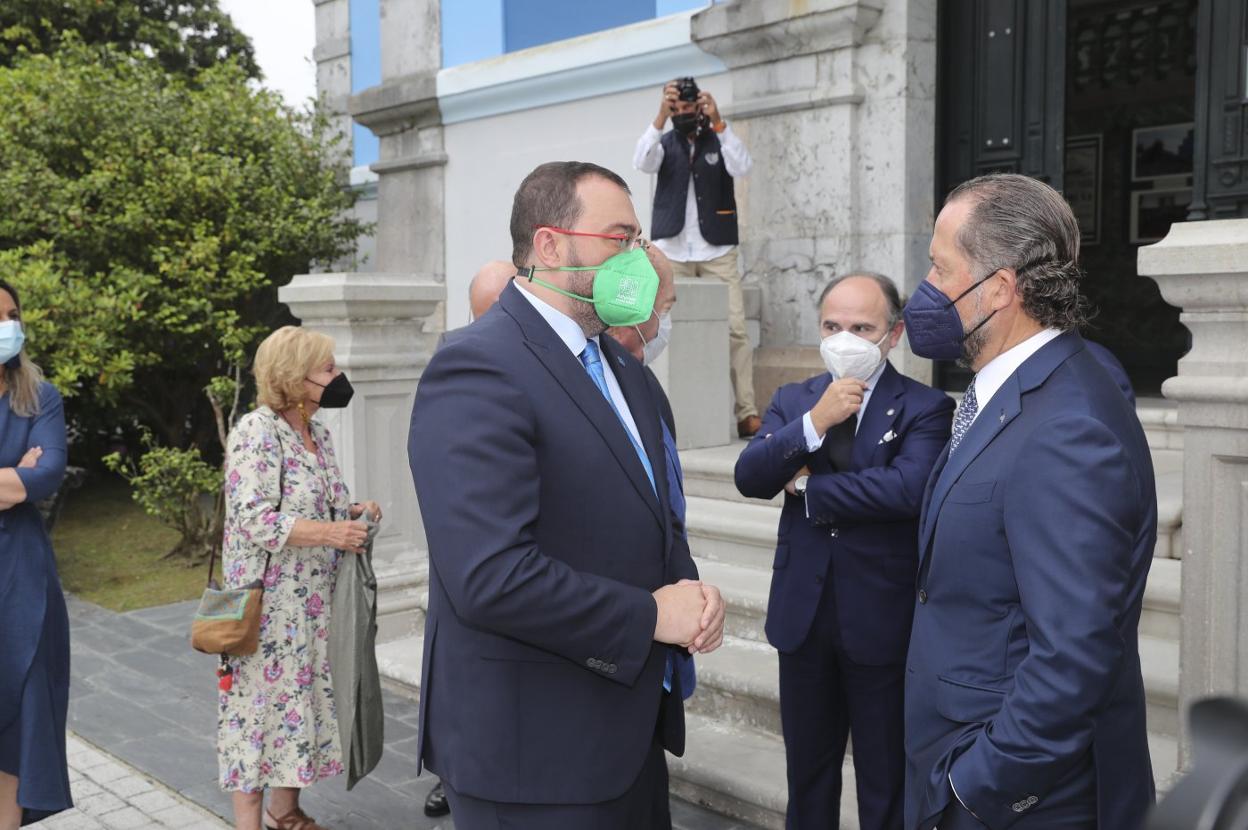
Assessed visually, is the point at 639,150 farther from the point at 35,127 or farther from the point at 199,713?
the point at 35,127

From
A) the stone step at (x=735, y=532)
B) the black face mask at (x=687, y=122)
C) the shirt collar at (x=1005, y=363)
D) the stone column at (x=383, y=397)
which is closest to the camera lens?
the shirt collar at (x=1005, y=363)

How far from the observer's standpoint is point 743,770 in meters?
A: 4.36

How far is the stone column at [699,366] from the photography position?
6.49m

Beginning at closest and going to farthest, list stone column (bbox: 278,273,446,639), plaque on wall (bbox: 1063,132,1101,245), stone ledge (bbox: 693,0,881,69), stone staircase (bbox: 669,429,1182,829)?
stone staircase (bbox: 669,429,1182,829)
stone column (bbox: 278,273,446,639)
stone ledge (bbox: 693,0,881,69)
plaque on wall (bbox: 1063,132,1101,245)

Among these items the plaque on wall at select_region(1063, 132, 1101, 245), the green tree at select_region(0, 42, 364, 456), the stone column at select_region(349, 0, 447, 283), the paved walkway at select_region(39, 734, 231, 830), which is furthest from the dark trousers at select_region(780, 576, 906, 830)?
the plaque on wall at select_region(1063, 132, 1101, 245)

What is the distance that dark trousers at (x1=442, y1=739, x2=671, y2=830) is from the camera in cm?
240

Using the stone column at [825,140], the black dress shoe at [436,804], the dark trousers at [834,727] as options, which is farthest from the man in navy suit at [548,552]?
the stone column at [825,140]

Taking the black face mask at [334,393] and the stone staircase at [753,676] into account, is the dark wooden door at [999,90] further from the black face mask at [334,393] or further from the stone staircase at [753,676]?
the black face mask at [334,393]

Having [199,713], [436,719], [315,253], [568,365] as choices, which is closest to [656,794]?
[436,719]

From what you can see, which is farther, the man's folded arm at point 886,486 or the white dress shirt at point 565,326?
the man's folded arm at point 886,486

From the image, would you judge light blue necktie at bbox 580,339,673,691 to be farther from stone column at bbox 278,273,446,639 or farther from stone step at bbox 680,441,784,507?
stone column at bbox 278,273,446,639

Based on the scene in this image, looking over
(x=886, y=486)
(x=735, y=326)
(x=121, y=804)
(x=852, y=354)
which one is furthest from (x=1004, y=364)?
(x=735, y=326)

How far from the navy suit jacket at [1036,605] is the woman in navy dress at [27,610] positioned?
316 cm

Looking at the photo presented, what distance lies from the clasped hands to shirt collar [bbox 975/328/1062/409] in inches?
27.9
